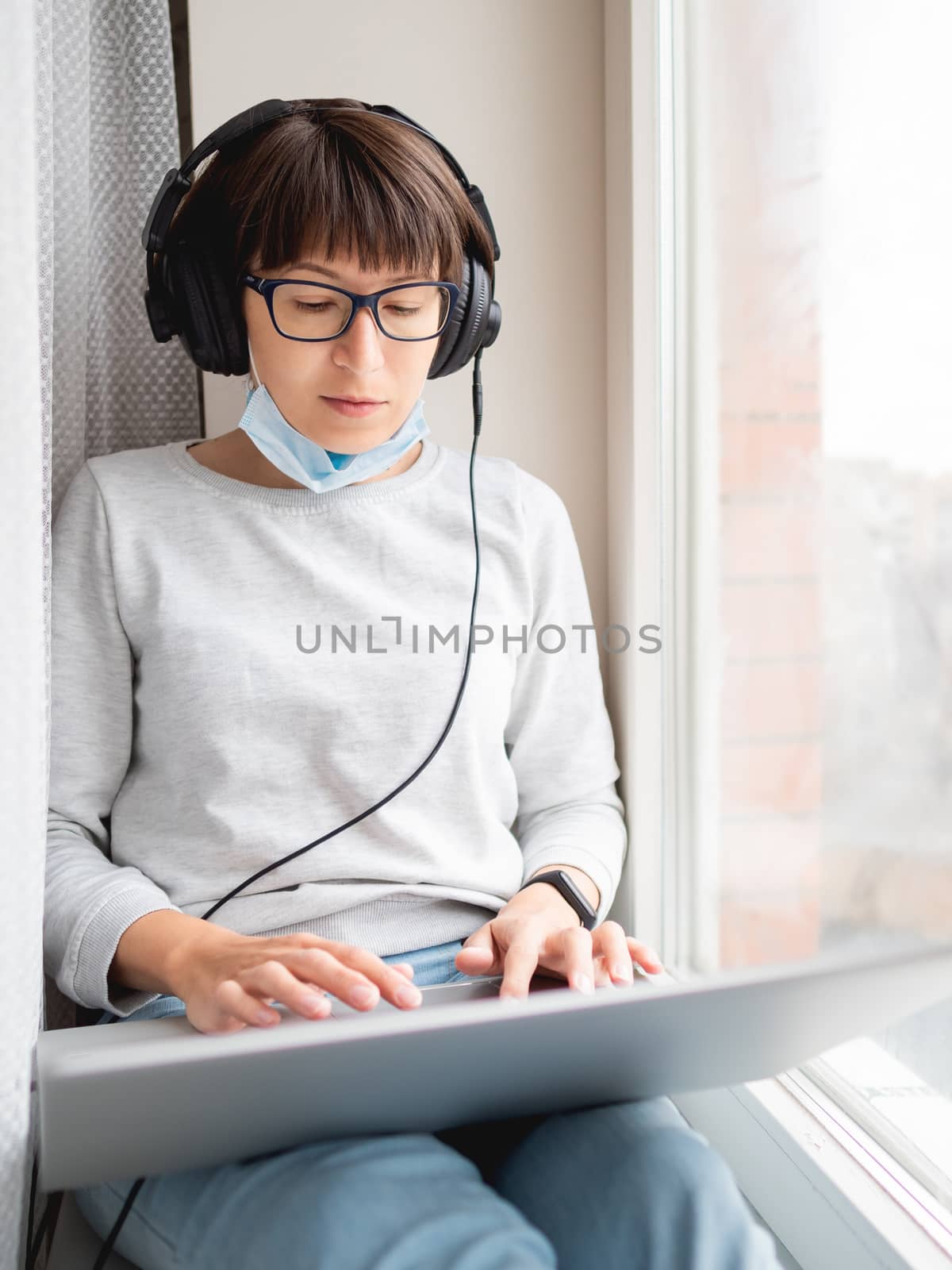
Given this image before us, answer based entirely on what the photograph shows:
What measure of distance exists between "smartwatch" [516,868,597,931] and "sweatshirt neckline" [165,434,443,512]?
1.30ft

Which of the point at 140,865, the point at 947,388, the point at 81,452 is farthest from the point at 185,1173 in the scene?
the point at 947,388

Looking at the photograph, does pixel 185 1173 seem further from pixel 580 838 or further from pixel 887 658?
pixel 887 658

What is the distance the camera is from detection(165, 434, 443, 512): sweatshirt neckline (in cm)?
93

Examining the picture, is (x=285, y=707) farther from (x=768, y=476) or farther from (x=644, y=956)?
(x=768, y=476)

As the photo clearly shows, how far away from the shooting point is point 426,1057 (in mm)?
518

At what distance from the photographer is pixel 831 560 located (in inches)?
36.4

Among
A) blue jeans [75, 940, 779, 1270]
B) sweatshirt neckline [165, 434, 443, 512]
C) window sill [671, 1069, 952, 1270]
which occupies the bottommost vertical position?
window sill [671, 1069, 952, 1270]

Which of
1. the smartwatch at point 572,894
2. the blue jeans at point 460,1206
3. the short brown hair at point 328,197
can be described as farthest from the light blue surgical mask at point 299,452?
the blue jeans at point 460,1206

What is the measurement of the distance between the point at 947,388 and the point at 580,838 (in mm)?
520

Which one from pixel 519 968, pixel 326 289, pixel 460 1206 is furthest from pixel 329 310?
pixel 460 1206

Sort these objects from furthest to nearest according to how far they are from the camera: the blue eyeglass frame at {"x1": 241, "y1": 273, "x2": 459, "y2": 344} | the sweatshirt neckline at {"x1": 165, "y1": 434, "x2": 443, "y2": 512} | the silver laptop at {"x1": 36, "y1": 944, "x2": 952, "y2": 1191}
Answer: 1. the sweatshirt neckline at {"x1": 165, "y1": 434, "x2": 443, "y2": 512}
2. the blue eyeglass frame at {"x1": 241, "y1": 273, "x2": 459, "y2": 344}
3. the silver laptop at {"x1": 36, "y1": 944, "x2": 952, "y2": 1191}

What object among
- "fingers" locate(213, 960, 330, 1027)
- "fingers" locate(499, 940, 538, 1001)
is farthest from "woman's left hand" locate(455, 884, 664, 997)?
"fingers" locate(213, 960, 330, 1027)

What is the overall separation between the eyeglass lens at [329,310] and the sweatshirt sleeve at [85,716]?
253 mm

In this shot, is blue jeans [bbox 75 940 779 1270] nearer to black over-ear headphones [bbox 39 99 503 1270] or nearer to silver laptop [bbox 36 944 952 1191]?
silver laptop [bbox 36 944 952 1191]
